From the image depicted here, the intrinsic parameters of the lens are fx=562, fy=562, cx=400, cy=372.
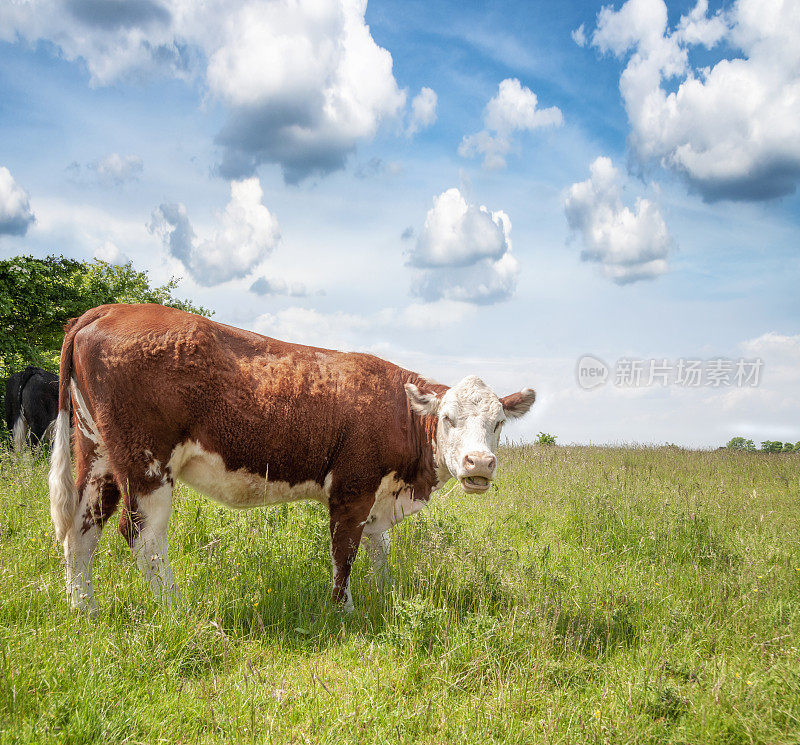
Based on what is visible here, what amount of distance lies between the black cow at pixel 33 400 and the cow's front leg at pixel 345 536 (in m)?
11.0

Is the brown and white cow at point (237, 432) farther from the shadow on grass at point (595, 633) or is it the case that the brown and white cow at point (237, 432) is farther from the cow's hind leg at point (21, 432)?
the cow's hind leg at point (21, 432)

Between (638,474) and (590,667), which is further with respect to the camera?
(638,474)

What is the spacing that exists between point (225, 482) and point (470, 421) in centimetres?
242

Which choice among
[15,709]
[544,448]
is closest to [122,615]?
[15,709]

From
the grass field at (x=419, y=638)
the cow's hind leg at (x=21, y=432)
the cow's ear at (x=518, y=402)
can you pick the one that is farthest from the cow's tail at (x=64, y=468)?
the cow's hind leg at (x=21, y=432)

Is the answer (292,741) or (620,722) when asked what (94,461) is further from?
(620,722)

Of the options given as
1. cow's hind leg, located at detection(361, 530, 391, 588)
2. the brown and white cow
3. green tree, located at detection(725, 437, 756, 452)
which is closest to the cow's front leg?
the brown and white cow

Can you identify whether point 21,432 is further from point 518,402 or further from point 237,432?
point 518,402

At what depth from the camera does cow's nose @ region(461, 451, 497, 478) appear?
5016 millimetres

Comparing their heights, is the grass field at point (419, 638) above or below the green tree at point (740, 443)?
below

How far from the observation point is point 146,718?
3492 mm

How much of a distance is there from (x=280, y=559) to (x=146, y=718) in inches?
96.7

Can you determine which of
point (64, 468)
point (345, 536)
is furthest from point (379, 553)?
point (64, 468)

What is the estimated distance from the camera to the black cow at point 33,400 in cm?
1360
